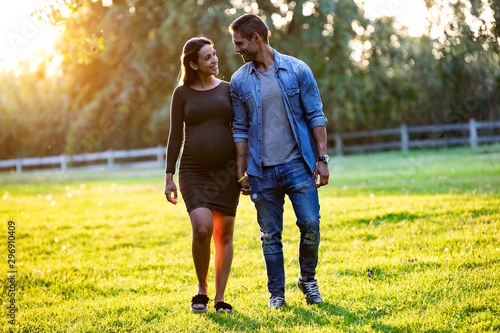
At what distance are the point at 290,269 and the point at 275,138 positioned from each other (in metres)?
1.96

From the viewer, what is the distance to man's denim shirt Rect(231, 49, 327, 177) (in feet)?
14.0

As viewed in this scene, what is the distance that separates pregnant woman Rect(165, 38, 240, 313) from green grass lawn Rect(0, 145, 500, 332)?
0.48 m

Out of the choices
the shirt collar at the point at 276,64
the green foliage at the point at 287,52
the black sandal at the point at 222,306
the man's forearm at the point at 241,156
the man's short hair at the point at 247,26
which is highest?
the green foliage at the point at 287,52

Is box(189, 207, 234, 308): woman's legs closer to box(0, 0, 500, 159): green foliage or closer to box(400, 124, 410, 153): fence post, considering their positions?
box(0, 0, 500, 159): green foliage

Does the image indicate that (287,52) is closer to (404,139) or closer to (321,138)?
(404,139)

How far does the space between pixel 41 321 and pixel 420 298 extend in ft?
9.85

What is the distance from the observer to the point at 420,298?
4.27 m

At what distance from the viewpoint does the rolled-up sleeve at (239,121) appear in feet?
14.3

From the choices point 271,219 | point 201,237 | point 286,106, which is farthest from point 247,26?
point 201,237

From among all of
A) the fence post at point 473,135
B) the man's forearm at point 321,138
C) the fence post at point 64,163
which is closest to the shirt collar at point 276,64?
the man's forearm at point 321,138

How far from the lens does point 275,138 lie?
14.1ft

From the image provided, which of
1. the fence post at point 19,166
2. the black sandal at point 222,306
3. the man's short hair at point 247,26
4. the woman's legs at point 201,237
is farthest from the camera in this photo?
the fence post at point 19,166

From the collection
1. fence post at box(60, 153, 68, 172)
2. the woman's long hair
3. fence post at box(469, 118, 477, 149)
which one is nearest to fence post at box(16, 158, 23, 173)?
fence post at box(60, 153, 68, 172)

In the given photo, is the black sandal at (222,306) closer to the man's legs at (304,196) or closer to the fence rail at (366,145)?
the man's legs at (304,196)
